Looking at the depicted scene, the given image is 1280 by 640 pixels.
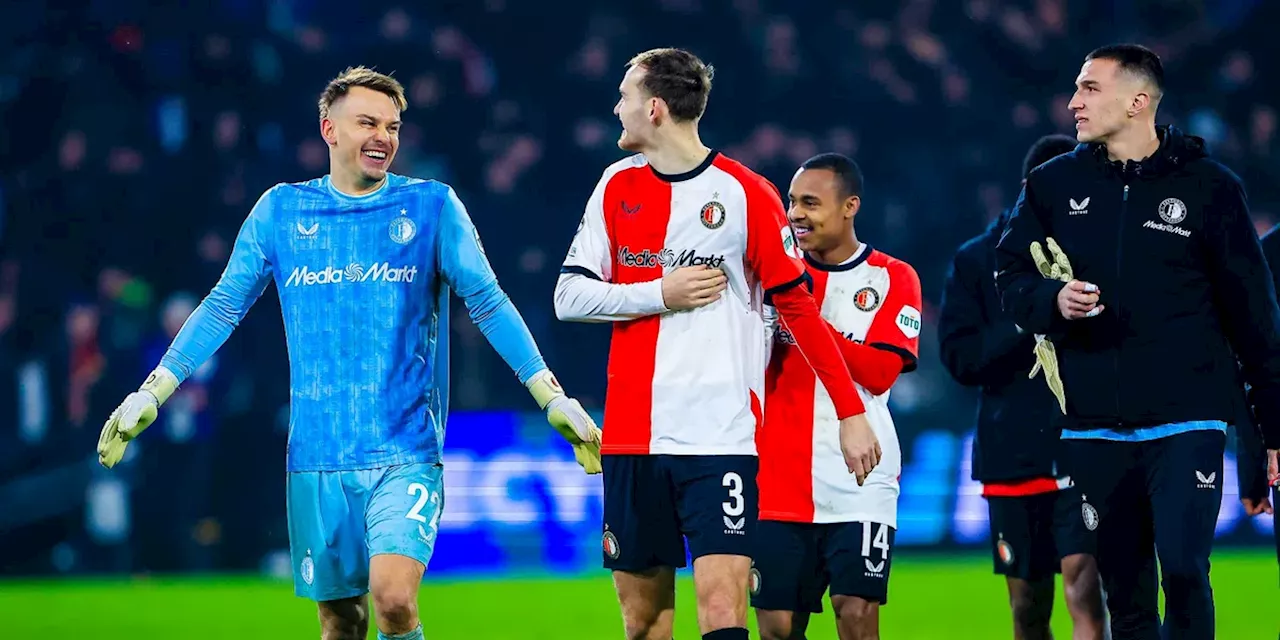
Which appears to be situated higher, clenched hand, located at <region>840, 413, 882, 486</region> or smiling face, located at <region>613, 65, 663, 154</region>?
smiling face, located at <region>613, 65, 663, 154</region>

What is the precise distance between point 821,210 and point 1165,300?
1436 millimetres

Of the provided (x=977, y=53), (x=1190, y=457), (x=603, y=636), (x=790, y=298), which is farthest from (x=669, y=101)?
(x=977, y=53)

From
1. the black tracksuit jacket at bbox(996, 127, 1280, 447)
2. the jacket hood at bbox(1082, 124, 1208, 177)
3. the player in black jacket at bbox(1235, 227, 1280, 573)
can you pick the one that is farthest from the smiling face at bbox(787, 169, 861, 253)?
the player in black jacket at bbox(1235, 227, 1280, 573)

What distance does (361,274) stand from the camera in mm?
5285

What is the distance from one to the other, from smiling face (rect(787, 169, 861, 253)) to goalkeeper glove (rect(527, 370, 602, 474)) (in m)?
1.58

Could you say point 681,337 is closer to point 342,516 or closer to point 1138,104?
point 342,516

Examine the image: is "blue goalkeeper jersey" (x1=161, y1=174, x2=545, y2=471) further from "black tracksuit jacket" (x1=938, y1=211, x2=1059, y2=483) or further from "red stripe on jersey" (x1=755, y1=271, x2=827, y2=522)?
"black tracksuit jacket" (x1=938, y1=211, x2=1059, y2=483)

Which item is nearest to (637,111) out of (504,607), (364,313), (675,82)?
(675,82)

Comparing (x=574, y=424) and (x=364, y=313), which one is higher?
(x=364, y=313)

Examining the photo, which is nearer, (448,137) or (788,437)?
(788,437)

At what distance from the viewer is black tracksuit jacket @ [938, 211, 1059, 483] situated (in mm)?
6758

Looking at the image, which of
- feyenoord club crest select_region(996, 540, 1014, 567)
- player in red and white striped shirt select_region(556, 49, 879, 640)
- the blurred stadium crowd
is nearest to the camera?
player in red and white striped shirt select_region(556, 49, 879, 640)

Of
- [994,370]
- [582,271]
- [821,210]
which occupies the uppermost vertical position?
[821,210]

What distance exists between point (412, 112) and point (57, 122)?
316cm
